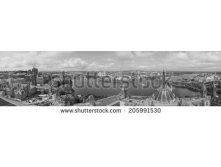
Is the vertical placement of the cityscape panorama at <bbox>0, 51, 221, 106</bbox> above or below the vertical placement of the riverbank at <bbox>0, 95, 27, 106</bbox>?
above

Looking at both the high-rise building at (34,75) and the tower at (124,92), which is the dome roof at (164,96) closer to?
the tower at (124,92)

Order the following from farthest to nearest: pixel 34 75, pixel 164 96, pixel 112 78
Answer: pixel 34 75, pixel 112 78, pixel 164 96

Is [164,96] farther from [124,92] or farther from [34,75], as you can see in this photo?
[34,75]

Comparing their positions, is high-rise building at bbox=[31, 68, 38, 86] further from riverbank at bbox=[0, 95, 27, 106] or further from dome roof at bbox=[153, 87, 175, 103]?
dome roof at bbox=[153, 87, 175, 103]

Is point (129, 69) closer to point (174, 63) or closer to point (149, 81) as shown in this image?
point (149, 81)

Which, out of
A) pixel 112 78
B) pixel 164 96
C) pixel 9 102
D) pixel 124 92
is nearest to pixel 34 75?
pixel 9 102

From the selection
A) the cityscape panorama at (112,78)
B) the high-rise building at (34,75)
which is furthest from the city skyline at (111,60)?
the high-rise building at (34,75)

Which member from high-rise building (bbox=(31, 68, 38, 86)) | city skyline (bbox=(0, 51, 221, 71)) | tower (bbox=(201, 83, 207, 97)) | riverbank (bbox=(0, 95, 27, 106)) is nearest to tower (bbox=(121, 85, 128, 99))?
city skyline (bbox=(0, 51, 221, 71))
